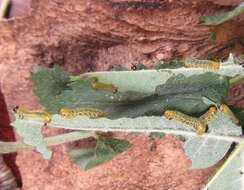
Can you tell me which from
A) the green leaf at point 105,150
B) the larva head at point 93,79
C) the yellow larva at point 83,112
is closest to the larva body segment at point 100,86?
the larva head at point 93,79

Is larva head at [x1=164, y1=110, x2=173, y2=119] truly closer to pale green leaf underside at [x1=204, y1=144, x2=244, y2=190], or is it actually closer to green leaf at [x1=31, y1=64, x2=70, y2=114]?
pale green leaf underside at [x1=204, y1=144, x2=244, y2=190]

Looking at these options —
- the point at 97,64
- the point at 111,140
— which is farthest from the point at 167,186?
the point at 97,64

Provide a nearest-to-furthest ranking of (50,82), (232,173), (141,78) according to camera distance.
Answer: (232,173), (141,78), (50,82)

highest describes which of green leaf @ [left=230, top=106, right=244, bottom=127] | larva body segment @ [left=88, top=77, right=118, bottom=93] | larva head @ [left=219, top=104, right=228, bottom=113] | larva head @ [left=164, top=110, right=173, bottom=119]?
larva body segment @ [left=88, top=77, right=118, bottom=93]

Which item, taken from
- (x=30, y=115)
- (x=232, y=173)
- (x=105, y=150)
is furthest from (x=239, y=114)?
(x=30, y=115)

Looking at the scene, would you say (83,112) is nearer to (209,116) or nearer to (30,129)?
(30,129)

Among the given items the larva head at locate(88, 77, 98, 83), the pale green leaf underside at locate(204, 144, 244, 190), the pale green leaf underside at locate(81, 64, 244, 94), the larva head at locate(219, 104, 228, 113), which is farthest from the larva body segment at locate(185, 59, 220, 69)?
the larva head at locate(88, 77, 98, 83)
